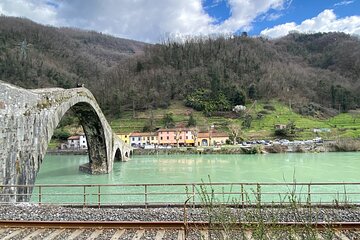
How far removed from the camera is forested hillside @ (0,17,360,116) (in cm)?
9806

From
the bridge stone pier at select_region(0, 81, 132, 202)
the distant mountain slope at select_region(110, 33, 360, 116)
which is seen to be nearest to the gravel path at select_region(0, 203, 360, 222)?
the bridge stone pier at select_region(0, 81, 132, 202)

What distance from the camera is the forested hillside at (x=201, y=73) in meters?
98.1

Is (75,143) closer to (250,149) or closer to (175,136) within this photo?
(175,136)

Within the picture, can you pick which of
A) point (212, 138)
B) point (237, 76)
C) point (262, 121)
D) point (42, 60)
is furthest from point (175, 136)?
point (42, 60)

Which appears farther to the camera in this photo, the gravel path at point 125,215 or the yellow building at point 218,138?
the yellow building at point 218,138

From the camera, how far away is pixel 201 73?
361 ft

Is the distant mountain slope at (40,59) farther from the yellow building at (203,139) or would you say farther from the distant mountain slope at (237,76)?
the yellow building at (203,139)

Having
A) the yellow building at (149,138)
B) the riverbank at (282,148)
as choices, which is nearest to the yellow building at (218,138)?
the riverbank at (282,148)

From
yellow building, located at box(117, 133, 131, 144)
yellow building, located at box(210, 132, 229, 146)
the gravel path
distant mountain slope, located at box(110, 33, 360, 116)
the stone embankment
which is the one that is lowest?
the gravel path

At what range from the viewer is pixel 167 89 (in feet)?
342

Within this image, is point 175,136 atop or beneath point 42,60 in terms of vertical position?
beneath

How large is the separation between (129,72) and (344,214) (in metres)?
116

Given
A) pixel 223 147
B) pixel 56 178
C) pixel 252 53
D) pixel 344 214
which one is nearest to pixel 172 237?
pixel 344 214

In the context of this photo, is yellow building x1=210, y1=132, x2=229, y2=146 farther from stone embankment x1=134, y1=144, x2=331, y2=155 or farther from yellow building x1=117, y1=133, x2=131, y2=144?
yellow building x1=117, y1=133, x2=131, y2=144
